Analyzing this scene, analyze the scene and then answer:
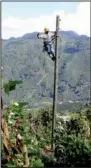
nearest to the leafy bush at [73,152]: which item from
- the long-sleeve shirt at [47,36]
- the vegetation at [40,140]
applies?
the vegetation at [40,140]

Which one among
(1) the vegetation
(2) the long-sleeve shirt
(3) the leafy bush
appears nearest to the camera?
(1) the vegetation

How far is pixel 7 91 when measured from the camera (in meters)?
1.20

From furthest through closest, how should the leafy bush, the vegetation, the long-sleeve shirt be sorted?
the long-sleeve shirt, the leafy bush, the vegetation

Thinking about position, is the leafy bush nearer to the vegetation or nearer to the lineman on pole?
the vegetation

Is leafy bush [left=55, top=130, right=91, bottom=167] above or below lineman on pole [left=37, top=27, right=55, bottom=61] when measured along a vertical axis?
below

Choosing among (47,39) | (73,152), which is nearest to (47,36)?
(47,39)

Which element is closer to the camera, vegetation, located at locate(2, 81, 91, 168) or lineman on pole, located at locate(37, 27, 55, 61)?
vegetation, located at locate(2, 81, 91, 168)

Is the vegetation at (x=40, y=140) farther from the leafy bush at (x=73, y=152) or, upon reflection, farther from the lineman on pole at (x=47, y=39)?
the lineman on pole at (x=47, y=39)

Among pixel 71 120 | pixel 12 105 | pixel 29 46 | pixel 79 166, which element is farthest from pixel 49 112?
pixel 29 46

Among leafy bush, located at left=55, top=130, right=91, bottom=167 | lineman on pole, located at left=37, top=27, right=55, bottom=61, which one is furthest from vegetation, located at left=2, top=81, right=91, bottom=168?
lineman on pole, located at left=37, top=27, right=55, bottom=61

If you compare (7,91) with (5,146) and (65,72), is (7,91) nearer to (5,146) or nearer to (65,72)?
(5,146)

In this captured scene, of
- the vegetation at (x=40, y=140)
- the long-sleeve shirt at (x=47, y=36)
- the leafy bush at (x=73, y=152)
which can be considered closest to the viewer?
the vegetation at (x=40, y=140)

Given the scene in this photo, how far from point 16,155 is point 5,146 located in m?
0.08

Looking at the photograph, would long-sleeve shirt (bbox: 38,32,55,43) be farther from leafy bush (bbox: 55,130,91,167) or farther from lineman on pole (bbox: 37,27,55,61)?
leafy bush (bbox: 55,130,91,167)
